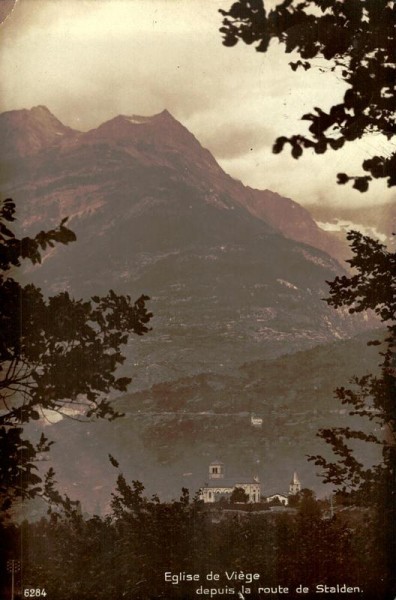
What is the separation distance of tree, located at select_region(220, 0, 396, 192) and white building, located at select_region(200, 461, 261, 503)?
492 centimetres

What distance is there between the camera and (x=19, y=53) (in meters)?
8.72

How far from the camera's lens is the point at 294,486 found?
9.20 meters

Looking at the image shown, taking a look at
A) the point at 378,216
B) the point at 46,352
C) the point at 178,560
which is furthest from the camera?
the point at 378,216

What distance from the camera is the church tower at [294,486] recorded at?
9078 mm

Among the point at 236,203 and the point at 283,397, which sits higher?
the point at 236,203

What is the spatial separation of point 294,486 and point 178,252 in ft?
10.3

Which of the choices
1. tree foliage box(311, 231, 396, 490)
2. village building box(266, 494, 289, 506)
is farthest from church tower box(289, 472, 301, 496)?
tree foliage box(311, 231, 396, 490)

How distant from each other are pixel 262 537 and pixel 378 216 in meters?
4.00

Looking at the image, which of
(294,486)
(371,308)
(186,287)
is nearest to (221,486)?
(294,486)

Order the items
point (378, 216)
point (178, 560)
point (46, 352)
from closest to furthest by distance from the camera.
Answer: point (46, 352) → point (178, 560) → point (378, 216)

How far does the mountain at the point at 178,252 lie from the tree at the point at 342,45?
4.64 meters

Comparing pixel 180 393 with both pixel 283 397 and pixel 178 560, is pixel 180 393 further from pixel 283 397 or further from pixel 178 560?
pixel 178 560

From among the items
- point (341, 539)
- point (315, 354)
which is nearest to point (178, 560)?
point (341, 539)

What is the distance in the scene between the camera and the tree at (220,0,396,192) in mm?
3990
